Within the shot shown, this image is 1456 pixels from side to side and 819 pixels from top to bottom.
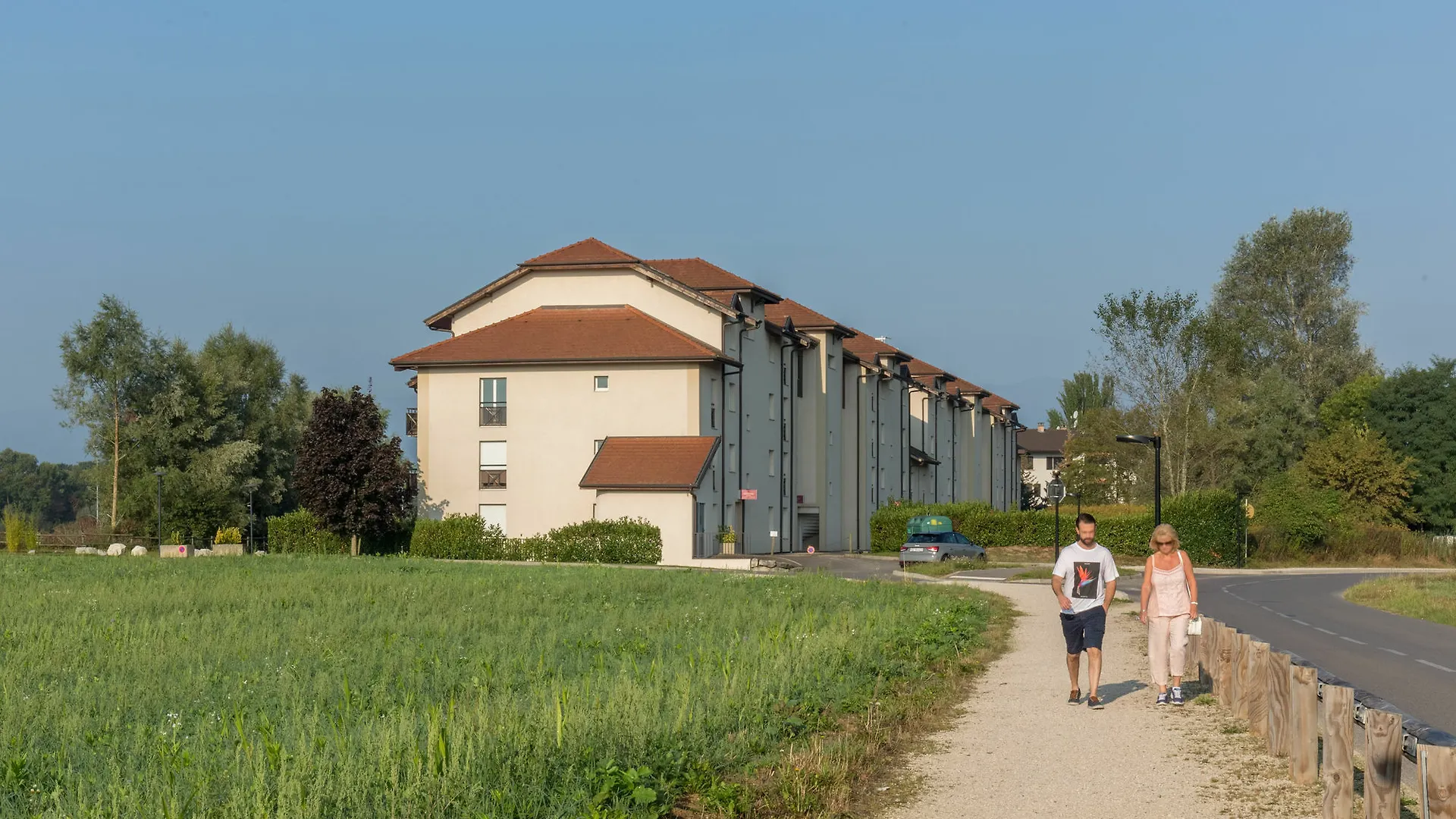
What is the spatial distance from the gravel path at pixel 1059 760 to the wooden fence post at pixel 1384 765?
1.08 meters

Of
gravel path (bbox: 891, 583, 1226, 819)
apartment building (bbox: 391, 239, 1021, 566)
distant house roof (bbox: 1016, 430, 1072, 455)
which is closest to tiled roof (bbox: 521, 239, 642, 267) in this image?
apartment building (bbox: 391, 239, 1021, 566)

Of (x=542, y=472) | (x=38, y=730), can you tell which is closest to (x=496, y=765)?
(x=38, y=730)

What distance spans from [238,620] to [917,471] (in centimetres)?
7000

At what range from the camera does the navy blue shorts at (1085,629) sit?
43.3 ft

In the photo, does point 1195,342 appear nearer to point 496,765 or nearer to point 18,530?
point 18,530

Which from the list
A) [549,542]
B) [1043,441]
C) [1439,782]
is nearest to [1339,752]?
[1439,782]

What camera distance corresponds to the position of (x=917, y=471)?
287ft

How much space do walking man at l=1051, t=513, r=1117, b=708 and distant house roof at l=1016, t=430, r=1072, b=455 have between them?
442ft

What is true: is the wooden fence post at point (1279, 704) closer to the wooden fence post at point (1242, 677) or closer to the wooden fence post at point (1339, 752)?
the wooden fence post at point (1242, 677)


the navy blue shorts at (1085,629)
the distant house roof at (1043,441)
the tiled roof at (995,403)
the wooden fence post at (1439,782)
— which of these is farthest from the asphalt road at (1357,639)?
the distant house roof at (1043,441)

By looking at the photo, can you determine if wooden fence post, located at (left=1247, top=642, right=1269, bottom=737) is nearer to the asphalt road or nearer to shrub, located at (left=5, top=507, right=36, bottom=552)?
the asphalt road

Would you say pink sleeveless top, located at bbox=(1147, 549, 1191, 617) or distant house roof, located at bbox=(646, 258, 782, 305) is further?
distant house roof, located at bbox=(646, 258, 782, 305)

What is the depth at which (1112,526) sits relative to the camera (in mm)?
58938

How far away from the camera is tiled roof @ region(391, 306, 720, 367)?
5225cm
